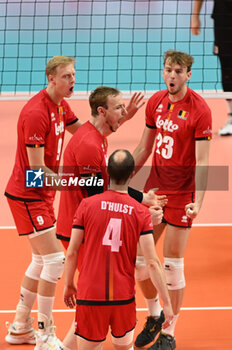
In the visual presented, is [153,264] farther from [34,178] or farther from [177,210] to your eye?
[34,178]

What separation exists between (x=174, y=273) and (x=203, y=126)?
4.30ft

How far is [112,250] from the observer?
474cm

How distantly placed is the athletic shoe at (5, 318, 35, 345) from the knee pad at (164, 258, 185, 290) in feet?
4.45

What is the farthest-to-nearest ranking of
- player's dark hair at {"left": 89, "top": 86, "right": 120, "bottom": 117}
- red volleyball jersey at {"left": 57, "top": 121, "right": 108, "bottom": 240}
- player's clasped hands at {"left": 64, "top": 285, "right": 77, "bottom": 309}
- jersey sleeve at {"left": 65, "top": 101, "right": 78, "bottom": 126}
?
jersey sleeve at {"left": 65, "top": 101, "right": 78, "bottom": 126} → player's dark hair at {"left": 89, "top": 86, "right": 120, "bottom": 117} → red volleyball jersey at {"left": 57, "top": 121, "right": 108, "bottom": 240} → player's clasped hands at {"left": 64, "top": 285, "right": 77, "bottom": 309}

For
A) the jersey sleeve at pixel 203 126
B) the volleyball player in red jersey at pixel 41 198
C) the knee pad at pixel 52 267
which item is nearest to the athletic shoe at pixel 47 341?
the volleyball player in red jersey at pixel 41 198

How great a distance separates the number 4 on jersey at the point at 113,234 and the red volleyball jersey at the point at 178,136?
1589 mm

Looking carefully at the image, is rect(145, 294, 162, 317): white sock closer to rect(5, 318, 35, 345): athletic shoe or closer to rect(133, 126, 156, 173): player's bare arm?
rect(5, 318, 35, 345): athletic shoe

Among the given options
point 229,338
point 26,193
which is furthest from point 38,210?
point 229,338

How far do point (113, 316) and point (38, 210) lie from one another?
5.45 ft

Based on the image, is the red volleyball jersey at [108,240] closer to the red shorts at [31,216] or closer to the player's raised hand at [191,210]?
the player's raised hand at [191,210]

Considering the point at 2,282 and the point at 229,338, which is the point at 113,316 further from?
the point at 2,282

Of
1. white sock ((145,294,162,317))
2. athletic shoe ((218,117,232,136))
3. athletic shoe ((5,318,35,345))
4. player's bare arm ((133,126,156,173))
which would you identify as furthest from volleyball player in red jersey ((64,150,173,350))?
athletic shoe ((218,117,232,136))

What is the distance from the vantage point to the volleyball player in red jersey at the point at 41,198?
606 centimetres

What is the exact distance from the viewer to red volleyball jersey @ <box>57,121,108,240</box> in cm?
543
